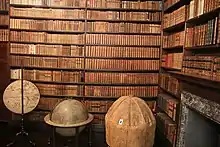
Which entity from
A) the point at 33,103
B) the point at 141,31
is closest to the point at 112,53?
the point at 141,31

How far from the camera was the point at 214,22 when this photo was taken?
2.14 m

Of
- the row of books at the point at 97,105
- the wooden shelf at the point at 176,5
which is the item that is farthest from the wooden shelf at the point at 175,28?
the row of books at the point at 97,105

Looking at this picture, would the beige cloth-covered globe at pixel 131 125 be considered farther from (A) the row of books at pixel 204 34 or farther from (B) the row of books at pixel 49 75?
(B) the row of books at pixel 49 75

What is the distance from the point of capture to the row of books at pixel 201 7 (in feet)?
7.14

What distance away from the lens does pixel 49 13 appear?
4059 mm

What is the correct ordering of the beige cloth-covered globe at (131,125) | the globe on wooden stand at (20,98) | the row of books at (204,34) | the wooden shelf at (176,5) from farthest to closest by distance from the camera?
1. the globe on wooden stand at (20,98)
2. the wooden shelf at (176,5)
3. the beige cloth-covered globe at (131,125)
4. the row of books at (204,34)

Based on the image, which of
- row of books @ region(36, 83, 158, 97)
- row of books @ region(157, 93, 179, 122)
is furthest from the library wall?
row of books @ region(157, 93, 179, 122)

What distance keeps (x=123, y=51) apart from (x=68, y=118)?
1.87m

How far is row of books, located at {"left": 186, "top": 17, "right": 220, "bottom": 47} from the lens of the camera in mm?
2109

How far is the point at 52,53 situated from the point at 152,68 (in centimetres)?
193

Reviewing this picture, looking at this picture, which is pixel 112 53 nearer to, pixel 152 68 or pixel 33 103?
pixel 152 68

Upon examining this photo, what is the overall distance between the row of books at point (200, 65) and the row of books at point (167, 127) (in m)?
0.97

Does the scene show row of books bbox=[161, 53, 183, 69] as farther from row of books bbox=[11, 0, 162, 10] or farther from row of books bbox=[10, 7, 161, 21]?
row of books bbox=[11, 0, 162, 10]

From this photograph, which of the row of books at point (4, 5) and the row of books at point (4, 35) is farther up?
the row of books at point (4, 5)
